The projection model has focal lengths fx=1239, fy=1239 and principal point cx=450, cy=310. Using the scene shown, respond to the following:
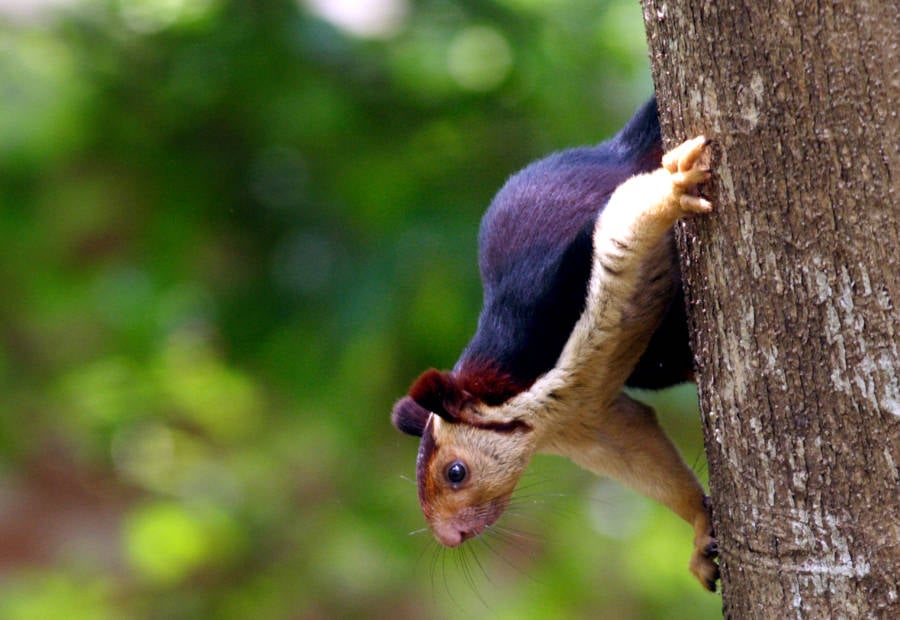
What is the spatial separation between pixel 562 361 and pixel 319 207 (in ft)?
8.33

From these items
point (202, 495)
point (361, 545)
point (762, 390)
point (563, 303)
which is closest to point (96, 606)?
point (202, 495)

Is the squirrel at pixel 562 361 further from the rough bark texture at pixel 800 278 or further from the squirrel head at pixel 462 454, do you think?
the rough bark texture at pixel 800 278

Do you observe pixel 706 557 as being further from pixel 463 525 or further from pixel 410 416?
pixel 410 416

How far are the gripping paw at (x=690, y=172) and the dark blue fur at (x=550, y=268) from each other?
384 mm

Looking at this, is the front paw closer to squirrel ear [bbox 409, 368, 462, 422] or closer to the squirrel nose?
the squirrel nose

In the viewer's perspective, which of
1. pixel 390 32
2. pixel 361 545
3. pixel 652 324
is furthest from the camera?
pixel 361 545

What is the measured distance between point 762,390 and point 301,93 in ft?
10.5

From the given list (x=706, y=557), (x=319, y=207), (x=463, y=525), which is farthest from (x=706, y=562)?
(x=319, y=207)

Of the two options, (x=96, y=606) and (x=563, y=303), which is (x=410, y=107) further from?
(x=96, y=606)

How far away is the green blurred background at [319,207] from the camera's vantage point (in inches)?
192

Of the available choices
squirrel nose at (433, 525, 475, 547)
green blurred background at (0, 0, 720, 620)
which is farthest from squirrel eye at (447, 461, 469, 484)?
green blurred background at (0, 0, 720, 620)

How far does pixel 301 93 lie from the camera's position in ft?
16.4

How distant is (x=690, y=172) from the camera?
2.18 metres

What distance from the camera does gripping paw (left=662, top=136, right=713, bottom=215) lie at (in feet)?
7.13
